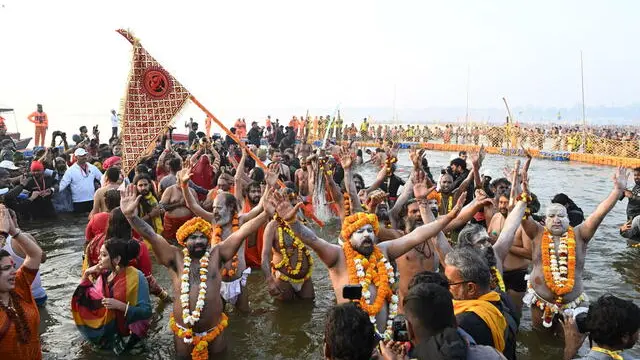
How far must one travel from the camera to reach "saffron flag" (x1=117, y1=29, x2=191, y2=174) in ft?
26.1

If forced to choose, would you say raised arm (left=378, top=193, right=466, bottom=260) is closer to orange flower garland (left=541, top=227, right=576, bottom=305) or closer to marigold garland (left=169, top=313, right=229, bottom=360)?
orange flower garland (left=541, top=227, right=576, bottom=305)

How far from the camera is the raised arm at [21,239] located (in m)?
4.12

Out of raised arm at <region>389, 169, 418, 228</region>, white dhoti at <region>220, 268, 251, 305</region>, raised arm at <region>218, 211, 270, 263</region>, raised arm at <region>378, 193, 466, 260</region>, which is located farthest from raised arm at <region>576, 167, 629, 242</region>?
white dhoti at <region>220, 268, 251, 305</region>

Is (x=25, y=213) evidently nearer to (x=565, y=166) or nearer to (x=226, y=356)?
(x=226, y=356)

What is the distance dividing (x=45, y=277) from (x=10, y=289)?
486 cm

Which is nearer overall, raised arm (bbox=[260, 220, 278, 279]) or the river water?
the river water

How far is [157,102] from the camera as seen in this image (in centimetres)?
839

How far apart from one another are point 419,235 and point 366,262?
1.82 ft

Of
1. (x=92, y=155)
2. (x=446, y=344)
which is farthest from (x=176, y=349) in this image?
(x=92, y=155)

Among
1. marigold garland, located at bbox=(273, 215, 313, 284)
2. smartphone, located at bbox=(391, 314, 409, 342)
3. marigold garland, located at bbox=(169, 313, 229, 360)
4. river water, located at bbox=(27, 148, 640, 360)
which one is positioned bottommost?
river water, located at bbox=(27, 148, 640, 360)

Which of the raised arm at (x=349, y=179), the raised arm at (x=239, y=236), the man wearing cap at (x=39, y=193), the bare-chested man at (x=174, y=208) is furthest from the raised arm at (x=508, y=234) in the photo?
the man wearing cap at (x=39, y=193)

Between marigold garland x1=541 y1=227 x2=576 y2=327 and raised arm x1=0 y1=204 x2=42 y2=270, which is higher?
raised arm x1=0 y1=204 x2=42 y2=270

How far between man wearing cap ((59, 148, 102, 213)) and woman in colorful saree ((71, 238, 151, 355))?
6.79 metres

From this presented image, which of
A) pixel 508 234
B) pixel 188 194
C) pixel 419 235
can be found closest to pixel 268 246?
pixel 188 194
